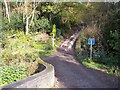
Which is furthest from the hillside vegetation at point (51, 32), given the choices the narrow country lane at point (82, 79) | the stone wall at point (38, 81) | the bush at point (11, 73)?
the narrow country lane at point (82, 79)

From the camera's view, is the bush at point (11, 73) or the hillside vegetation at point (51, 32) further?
the hillside vegetation at point (51, 32)

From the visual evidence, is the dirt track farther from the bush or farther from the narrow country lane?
the bush

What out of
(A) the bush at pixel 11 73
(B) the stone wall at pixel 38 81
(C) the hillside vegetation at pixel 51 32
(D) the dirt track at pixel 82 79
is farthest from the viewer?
(C) the hillside vegetation at pixel 51 32

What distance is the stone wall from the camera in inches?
323

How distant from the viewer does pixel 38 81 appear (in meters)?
9.66

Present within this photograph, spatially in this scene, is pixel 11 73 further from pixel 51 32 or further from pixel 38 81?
pixel 51 32

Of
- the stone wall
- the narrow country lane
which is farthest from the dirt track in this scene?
the stone wall

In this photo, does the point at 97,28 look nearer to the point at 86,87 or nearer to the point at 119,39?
the point at 119,39

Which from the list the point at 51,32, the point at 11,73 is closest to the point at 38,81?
the point at 11,73

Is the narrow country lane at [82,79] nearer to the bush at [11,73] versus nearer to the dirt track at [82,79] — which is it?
the dirt track at [82,79]

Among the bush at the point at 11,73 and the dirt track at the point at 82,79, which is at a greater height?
the bush at the point at 11,73

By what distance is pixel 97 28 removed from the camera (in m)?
23.8

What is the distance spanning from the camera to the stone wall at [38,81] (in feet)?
27.0

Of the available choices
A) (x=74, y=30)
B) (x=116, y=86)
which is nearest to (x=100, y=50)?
(x=116, y=86)
